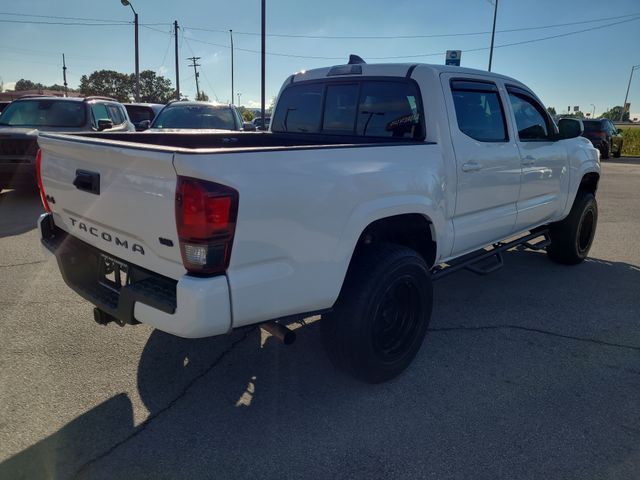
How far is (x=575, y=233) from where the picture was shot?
17.6ft

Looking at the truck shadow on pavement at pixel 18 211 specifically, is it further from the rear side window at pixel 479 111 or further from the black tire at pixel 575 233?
the black tire at pixel 575 233

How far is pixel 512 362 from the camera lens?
332 cm

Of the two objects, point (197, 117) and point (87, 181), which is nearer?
point (87, 181)

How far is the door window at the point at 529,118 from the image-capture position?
4172mm

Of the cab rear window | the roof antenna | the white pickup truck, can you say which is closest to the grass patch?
the white pickup truck

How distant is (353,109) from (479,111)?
99cm

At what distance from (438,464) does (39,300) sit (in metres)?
3.62

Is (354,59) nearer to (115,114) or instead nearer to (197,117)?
(197,117)

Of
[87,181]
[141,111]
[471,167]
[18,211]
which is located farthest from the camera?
[141,111]

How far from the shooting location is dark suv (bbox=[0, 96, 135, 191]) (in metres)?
8.07

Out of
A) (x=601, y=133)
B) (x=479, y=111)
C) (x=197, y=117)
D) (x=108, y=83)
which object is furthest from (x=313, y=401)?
(x=108, y=83)

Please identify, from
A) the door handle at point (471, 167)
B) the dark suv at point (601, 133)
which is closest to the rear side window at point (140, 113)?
the door handle at point (471, 167)

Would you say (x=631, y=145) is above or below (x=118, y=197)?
above

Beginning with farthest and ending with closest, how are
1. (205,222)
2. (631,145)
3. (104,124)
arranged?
(631,145), (104,124), (205,222)
